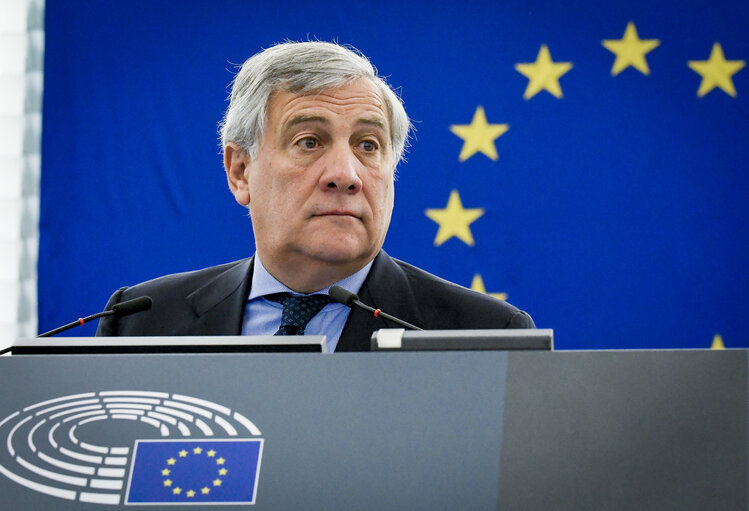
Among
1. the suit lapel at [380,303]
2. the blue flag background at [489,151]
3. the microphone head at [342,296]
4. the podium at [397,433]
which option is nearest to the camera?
the podium at [397,433]

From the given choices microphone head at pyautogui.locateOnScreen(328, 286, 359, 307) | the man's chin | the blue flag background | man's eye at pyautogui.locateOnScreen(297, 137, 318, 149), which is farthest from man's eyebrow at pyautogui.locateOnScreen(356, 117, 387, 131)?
the blue flag background

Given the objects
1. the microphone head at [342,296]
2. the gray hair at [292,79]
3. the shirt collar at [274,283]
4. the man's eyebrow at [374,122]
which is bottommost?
the microphone head at [342,296]

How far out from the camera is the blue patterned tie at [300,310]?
74.4 inches

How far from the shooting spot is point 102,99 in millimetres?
3582

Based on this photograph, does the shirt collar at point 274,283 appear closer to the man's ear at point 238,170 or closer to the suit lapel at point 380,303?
the suit lapel at point 380,303

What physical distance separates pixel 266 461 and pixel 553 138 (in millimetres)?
2512

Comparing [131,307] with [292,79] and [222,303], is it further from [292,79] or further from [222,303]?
[292,79]

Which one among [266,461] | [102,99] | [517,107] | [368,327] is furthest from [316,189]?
[102,99]

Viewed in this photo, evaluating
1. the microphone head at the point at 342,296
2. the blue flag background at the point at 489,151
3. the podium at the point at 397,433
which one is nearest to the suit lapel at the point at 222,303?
the microphone head at the point at 342,296

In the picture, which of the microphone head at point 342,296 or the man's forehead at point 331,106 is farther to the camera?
the man's forehead at point 331,106

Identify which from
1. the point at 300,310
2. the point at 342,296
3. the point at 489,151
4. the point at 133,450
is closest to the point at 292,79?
the point at 300,310

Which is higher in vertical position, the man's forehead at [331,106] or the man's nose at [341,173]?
the man's forehead at [331,106]

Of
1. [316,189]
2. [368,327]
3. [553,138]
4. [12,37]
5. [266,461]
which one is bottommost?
[266,461]

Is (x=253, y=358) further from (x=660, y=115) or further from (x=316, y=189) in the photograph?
(x=660, y=115)
